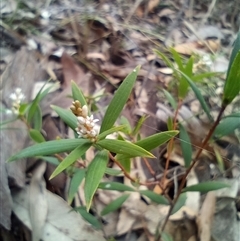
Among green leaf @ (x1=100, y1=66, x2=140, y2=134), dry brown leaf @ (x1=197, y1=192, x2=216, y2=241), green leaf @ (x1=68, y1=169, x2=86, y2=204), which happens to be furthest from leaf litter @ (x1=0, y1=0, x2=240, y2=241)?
green leaf @ (x1=100, y1=66, x2=140, y2=134)

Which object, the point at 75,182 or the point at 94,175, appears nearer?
the point at 94,175

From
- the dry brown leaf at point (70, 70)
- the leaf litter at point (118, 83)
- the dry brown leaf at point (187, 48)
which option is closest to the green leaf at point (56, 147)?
the leaf litter at point (118, 83)

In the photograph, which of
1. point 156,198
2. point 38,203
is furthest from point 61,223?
point 156,198

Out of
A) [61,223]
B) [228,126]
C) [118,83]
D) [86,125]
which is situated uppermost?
[86,125]

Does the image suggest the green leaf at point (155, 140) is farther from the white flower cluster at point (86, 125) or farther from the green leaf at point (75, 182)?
the green leaf at point (75, 182)

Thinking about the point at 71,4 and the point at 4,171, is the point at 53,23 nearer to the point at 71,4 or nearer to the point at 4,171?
the point at 71,4

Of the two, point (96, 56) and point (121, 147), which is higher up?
point (121, 147)

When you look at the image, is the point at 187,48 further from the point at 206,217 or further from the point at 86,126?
the point at 86,126

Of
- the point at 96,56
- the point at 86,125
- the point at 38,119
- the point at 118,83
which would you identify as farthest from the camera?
the point at 96,56
